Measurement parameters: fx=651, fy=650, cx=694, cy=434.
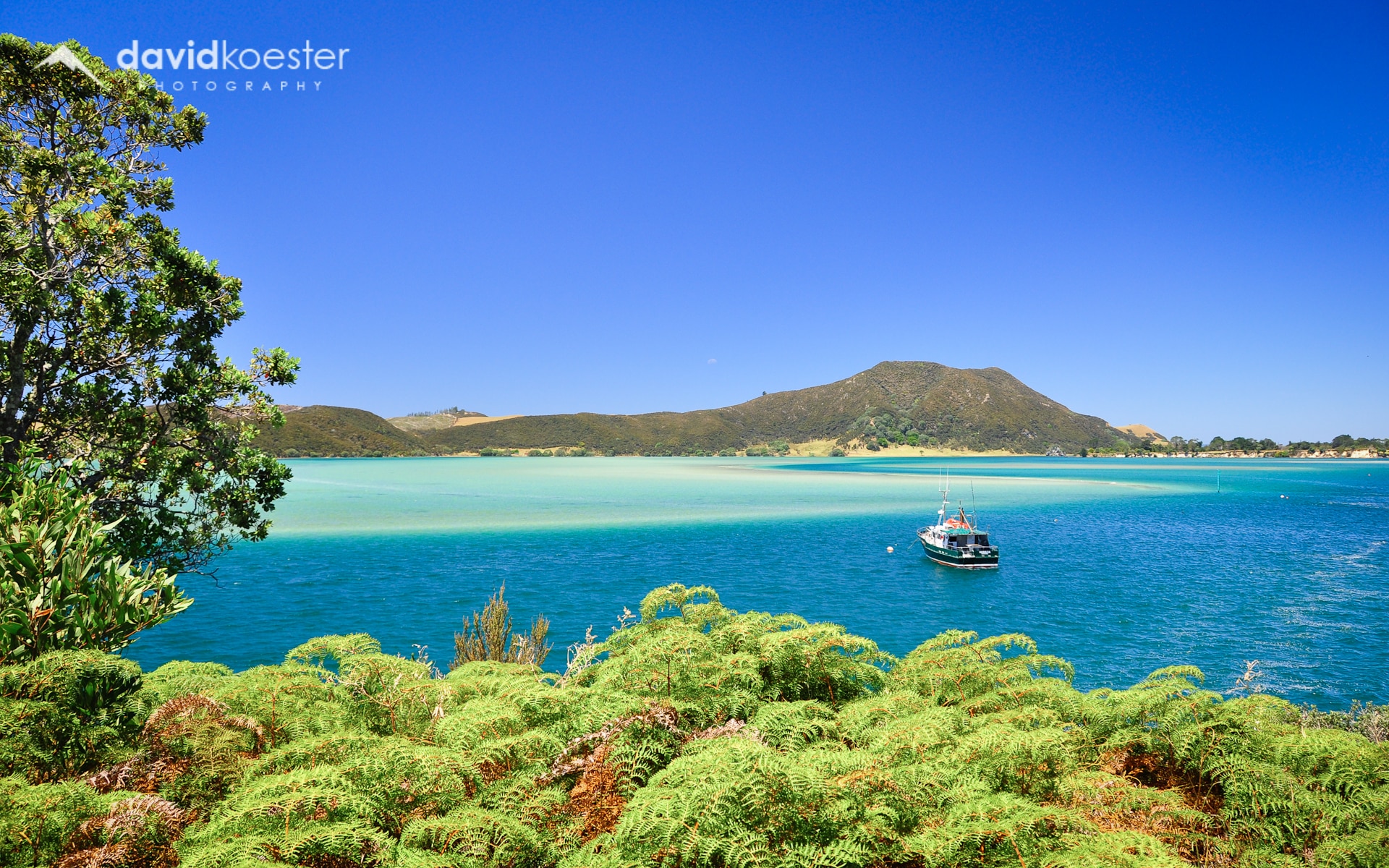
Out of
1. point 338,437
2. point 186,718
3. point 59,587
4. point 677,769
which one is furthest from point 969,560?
point 338,437

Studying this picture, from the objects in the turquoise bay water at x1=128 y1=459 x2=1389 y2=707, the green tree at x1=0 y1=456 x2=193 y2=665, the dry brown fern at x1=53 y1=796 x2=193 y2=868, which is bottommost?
the turquoise bay water at x1=128 y1=459 x2=1389 y2=707

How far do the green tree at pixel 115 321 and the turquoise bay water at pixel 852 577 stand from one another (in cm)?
596

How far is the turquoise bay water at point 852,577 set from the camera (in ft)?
53.7

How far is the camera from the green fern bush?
8.15 feet

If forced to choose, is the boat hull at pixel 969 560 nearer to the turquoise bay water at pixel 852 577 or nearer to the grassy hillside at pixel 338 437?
the turquoise bay water at pixel 852 577

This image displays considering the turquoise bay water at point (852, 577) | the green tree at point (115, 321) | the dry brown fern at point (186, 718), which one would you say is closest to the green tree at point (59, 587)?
the dry brown fern at point (186, 718)

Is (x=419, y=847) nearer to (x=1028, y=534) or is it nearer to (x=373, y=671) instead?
(x=373, y=671)

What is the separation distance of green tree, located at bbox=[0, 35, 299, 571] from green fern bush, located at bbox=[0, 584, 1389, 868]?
6123mm

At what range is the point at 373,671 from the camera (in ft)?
14.5

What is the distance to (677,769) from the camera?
279 centimetres

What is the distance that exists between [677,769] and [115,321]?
33.2ft

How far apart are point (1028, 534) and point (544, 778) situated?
41.7m

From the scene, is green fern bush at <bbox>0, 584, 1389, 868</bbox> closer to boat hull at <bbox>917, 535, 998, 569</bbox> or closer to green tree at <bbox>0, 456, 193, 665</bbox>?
green tree at <bbox>0, 456, 193, 665</bbox>

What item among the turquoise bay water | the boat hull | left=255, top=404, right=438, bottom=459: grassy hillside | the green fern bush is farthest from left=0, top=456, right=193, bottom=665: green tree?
left=255, top=404, right=438, bottom=459: grassy hillside
